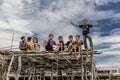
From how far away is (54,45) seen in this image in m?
22.1

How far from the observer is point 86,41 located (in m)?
21.5

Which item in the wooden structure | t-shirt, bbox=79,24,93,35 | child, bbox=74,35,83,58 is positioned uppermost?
t-shirt, bbox=79,24,93,35

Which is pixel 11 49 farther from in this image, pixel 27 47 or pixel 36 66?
pixel 36 66

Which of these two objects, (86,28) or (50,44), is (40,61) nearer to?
(50,44)

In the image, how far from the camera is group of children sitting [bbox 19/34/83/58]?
21.5 metres

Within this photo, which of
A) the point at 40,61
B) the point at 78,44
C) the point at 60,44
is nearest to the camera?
the point at 78,44

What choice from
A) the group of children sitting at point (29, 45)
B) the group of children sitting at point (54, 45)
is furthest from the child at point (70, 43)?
the group of children sitting at point (29, 45)

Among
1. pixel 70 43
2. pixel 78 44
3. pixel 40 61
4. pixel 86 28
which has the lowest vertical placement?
pixel 40 61

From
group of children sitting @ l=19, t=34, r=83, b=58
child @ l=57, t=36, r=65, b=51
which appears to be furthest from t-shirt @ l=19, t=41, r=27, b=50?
child @ l=57, t=36, r=65, b=51

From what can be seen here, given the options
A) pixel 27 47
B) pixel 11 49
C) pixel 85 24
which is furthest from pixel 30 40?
pixel 85 24

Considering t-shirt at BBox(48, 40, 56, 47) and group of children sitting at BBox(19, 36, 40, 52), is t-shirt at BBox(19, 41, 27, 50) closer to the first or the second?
group of children sitting at BBox(19, 36, 40, 52)

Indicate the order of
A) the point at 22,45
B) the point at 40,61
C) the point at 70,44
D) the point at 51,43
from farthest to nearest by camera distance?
the point at 40,61
the point at 22,45
the point at 51,43
the point at 70,44

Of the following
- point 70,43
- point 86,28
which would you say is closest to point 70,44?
point 70,43

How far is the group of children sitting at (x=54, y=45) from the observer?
2153 centimetres
